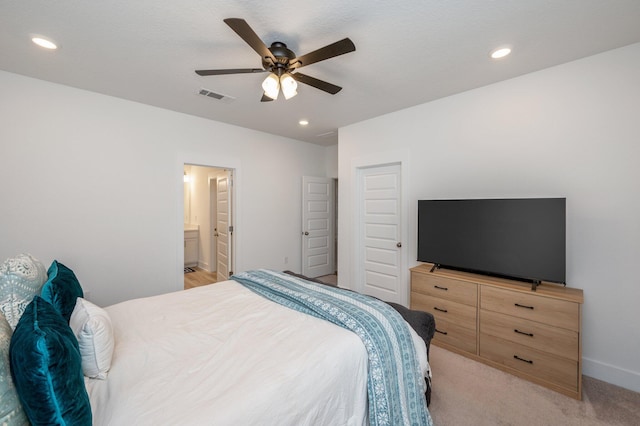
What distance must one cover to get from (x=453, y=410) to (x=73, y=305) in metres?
2.52

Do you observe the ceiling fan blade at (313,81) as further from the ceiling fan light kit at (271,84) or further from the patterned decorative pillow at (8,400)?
the patterned decorative pillow at (8,400)

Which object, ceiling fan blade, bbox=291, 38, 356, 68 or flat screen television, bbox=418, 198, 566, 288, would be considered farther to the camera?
flat screen television, bbox=418, 198, 566, 288

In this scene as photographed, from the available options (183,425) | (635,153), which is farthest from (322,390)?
(635,153)

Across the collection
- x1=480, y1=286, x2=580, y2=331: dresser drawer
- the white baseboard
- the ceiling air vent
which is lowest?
the white baseboard

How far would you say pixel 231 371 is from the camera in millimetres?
1242

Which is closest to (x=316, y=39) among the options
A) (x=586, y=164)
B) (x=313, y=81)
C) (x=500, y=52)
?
(x=313, y=81)

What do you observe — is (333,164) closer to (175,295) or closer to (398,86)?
(398,86)

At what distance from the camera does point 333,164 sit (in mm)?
5473

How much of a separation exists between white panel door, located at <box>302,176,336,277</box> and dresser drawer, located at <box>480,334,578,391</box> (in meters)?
3.23

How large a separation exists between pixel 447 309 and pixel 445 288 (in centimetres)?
21

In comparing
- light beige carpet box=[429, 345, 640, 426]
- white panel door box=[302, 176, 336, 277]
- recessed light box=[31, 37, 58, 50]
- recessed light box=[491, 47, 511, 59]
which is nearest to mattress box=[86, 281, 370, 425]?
light beige carpet box=[429, 345, 640, 426]

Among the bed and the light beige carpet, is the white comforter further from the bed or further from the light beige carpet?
the light beige carpet

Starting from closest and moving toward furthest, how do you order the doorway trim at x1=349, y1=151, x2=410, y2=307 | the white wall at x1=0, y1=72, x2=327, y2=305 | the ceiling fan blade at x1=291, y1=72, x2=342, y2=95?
the ceiling fan blade at x1=291, y1=72, x2=342, y2=95, the white wall at x1=0, y1=72, x2=327, y2=305, the doorway trim at x1=349, y1=151, x2=410, y2=307

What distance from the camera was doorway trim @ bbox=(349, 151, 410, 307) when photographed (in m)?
3.50
